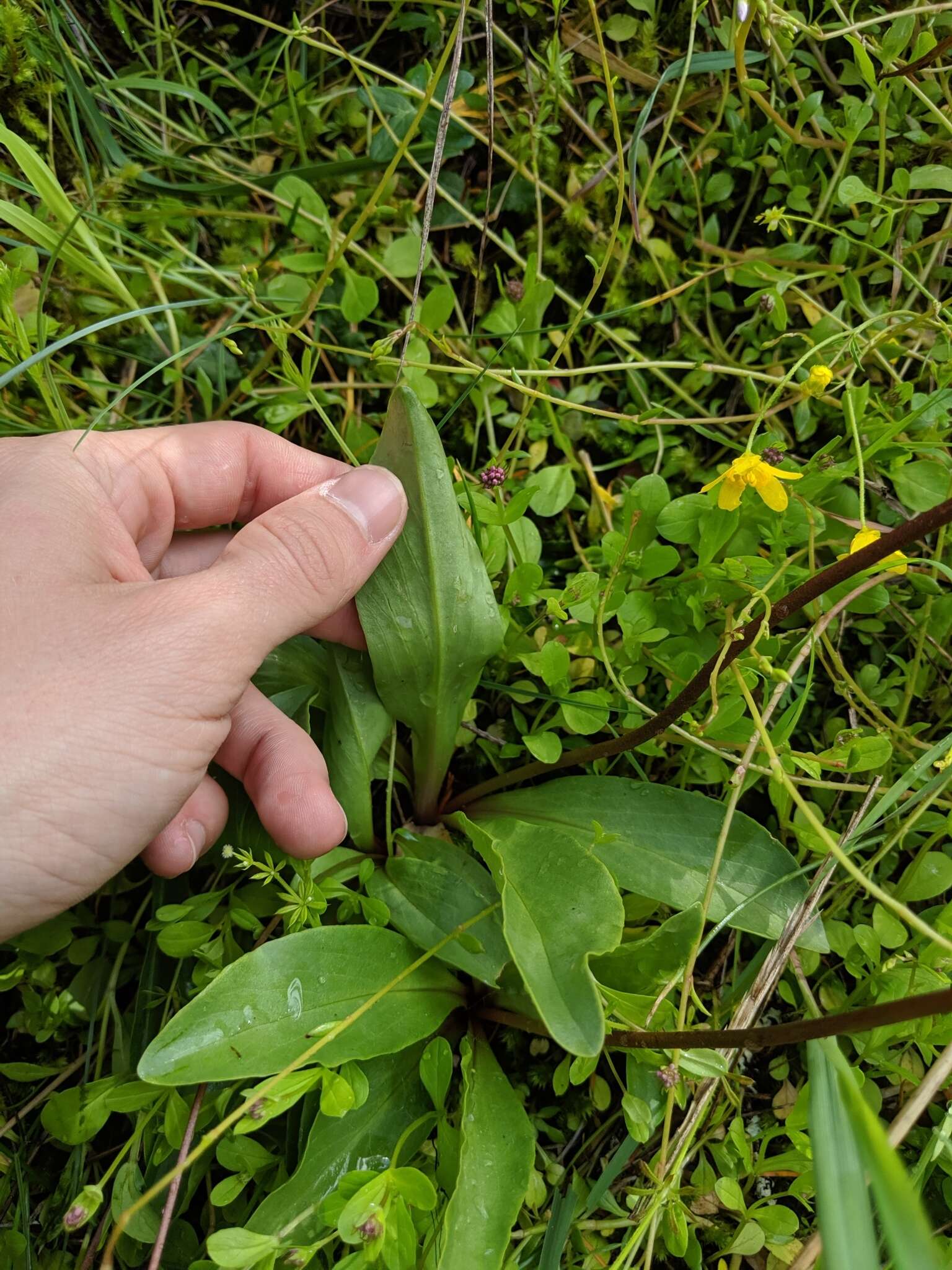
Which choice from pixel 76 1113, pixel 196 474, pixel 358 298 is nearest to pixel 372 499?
pixel 196 474

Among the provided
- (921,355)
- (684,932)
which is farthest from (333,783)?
(921,355)

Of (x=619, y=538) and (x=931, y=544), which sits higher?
(x=619, y=538)

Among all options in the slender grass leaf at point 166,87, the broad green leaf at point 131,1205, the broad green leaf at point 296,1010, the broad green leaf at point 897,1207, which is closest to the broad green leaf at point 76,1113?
the broad green leaf at point 131,1205

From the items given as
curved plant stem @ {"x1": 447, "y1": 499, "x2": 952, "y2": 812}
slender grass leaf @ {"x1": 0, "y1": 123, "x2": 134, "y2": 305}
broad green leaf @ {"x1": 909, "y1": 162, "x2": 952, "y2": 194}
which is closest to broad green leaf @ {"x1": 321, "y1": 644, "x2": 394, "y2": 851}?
curved plant stem @ {"x1": 447, "y1": 499, "x2": 952, "y2": 812}

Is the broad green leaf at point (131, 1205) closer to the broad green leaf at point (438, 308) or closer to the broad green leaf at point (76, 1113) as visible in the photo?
the broad green leaf at point (76, 1113)

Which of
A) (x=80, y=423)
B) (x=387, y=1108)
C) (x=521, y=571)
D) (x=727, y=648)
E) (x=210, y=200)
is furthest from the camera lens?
(x=210, y=200)

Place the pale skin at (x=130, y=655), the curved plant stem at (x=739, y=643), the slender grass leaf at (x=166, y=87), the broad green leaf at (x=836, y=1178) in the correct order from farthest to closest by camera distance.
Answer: the slender grass leaf at (x=166, y=87), the pale skin at (x=130, y=655), the curved plant stem at (x=739, y=643), the broad green leaf at (x=836, y=1178)

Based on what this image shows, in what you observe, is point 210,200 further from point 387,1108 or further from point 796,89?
point 387,1108
